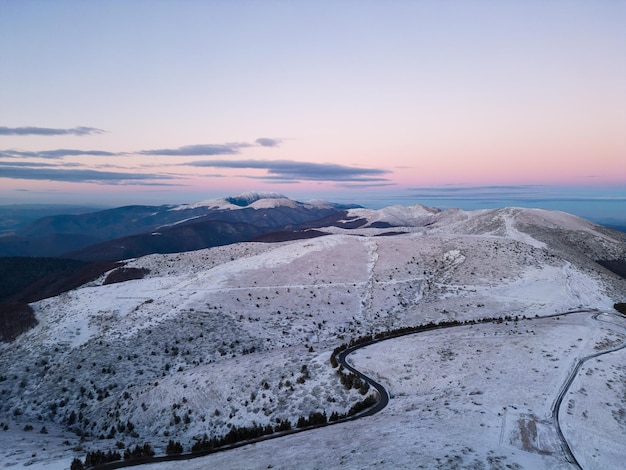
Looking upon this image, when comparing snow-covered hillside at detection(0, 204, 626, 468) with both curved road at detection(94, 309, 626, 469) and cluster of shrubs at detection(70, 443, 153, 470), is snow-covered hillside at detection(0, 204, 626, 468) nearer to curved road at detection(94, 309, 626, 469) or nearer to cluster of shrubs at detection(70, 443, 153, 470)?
curved road at detection(94, 309, 626, 469)


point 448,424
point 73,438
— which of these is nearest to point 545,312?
Answer: point 448,424

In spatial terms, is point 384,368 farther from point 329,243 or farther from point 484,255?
point 329,243

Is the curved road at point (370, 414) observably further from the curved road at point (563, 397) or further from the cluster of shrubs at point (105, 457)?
the cluster of shrubs at point (105, 457)

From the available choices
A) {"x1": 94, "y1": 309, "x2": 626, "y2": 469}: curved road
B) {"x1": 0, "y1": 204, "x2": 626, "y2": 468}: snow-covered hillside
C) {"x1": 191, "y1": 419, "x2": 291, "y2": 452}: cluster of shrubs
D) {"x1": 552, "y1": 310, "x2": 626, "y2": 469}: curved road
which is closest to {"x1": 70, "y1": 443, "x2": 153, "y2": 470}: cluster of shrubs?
{"x1": 94, "y1": 309, "x2": 626, "y2": 469}: curved road

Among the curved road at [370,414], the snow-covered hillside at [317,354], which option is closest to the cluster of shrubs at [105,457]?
the curved road at [370,414]

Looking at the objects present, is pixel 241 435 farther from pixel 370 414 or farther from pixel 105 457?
pixel 370 414

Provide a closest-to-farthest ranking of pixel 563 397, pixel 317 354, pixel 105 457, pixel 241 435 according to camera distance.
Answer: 1. pixel 105 457
2. pixel 241 435
3. pixel 563 397
4. pixel 317 354

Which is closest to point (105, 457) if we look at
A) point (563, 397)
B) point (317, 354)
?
point (317, 354)

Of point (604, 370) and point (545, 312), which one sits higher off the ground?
point (604, 370)
